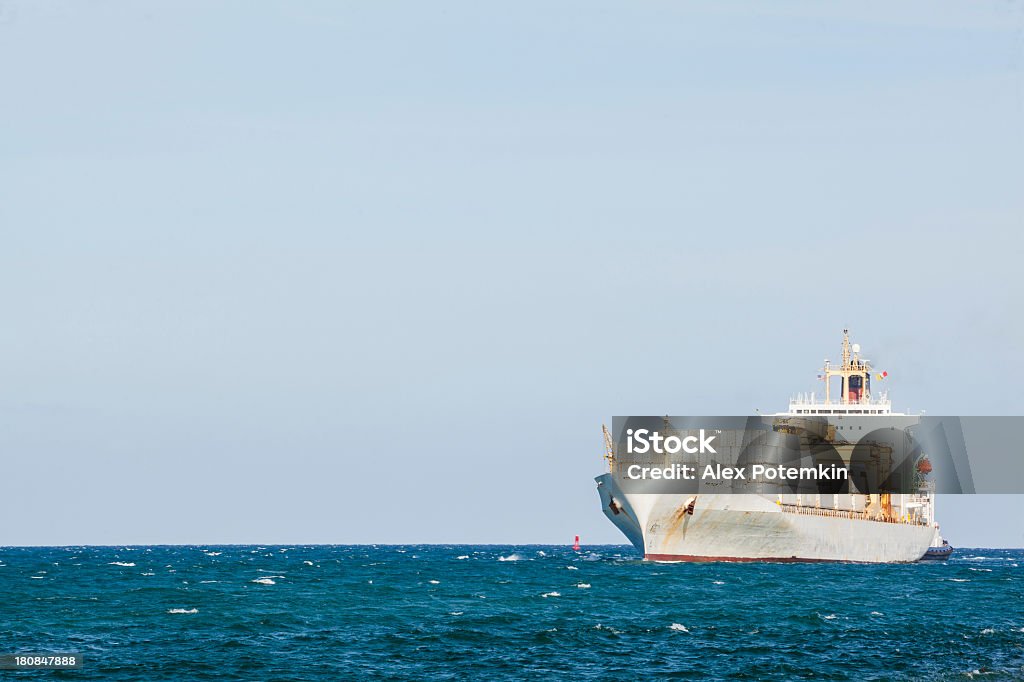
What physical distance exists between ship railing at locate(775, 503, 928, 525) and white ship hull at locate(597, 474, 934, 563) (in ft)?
0.74

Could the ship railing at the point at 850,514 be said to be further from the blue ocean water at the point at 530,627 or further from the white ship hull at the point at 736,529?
the blue ocean water at the point at 530,627

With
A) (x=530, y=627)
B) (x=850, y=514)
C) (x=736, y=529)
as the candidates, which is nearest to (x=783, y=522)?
(x=736, y=529)

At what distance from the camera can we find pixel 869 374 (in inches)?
5349

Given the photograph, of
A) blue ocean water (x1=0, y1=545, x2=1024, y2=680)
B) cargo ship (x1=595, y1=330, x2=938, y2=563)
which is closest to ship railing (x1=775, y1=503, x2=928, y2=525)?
cargo ship (x1=595, y1=330, x2=938, y2=563)

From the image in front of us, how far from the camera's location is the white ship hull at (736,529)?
103 meters

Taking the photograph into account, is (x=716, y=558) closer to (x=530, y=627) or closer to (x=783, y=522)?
(x=783, y=522)

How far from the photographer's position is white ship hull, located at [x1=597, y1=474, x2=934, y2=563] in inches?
4040

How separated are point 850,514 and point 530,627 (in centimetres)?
6282

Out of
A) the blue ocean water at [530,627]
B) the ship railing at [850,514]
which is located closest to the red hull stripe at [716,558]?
the ship railing at [850,514]

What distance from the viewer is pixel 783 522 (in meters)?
104

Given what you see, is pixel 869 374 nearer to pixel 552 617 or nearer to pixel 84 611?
pixel 552 617

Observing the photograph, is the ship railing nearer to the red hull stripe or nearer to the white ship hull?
the white ship hull

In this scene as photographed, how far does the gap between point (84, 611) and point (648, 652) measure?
30443 mm

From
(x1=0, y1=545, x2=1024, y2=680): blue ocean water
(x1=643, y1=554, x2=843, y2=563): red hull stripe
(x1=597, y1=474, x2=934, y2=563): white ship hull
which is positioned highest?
(x1=597, y1=474, x2=934, y2=563): white ship hull
